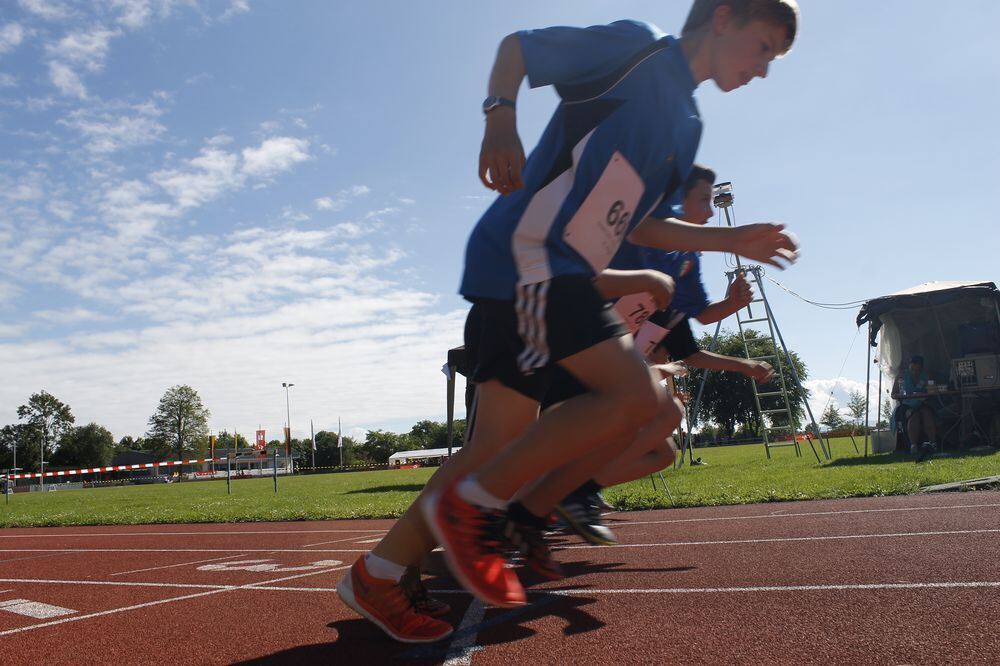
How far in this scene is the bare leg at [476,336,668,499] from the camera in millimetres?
1957

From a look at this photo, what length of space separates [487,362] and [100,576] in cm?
392

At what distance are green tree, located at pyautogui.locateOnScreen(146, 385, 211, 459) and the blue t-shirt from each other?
111031 mm

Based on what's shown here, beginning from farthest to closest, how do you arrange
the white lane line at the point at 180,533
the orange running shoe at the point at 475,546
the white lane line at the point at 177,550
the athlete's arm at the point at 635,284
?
the white lane line at the point at 180,533 < the white lane line at the point at 177,550 < the athlete's arm at the point at 635,284 < the orange running shoe at the point at 475,546

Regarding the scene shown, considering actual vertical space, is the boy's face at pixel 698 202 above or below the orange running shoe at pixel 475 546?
above

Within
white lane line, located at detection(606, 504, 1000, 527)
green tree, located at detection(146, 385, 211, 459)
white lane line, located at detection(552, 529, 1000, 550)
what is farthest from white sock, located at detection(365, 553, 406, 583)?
green tree, located at detection(146, 385, 211, 459)

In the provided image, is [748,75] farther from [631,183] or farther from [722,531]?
[722,531]

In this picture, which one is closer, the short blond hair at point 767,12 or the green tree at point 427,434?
the short blond hair at point 767,12

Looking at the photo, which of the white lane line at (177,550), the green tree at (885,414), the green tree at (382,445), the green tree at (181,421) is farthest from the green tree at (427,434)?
the white lane line at (177,550)

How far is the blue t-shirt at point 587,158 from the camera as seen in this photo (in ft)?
6.70

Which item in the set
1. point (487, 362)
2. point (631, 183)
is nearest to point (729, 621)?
point (487, 362)

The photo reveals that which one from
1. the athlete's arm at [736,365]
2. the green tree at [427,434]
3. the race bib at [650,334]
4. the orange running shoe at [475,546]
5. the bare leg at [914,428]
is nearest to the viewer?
the orange running shoe at [475,546]

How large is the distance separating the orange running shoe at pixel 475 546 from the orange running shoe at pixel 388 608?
525 mm

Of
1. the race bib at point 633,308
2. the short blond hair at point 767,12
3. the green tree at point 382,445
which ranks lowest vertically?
the green tree at point 382,445

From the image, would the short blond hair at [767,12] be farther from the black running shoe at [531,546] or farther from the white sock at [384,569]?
the white sock at [384,569]
